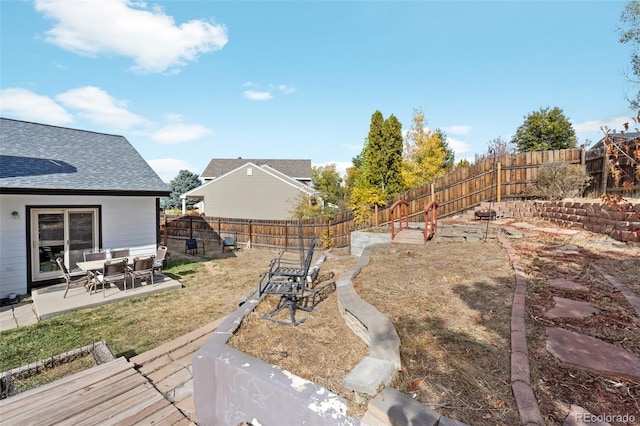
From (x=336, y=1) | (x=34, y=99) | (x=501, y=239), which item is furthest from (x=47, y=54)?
(x=501, y=239)

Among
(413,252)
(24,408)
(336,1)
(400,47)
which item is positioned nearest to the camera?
(24,408)

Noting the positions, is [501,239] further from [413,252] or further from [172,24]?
[172,24]

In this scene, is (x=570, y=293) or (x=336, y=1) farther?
(x=336, y=1)

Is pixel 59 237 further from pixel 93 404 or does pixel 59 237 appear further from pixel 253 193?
pixel 253 193

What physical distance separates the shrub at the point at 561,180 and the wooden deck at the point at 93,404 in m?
14.1

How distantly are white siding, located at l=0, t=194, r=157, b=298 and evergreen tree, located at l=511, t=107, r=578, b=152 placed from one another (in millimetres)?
27239

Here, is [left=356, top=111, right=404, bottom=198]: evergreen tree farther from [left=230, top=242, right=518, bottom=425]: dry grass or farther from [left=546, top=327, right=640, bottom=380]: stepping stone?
[left=546, top=327, right=640, bottom=380]: stepping stone

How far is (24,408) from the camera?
9.64 feet

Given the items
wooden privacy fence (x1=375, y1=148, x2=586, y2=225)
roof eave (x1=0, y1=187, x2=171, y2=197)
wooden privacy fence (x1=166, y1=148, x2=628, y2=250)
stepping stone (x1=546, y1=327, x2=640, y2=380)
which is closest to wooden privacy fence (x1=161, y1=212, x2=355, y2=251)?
wooden privacy fence (x1=166, y1=148, x2=628, y2=250)

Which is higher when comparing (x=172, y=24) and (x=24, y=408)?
(x=172, y=24)

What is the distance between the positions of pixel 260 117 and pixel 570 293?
18906 millimetres

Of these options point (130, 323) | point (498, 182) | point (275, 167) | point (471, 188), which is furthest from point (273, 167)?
point (130, 323)

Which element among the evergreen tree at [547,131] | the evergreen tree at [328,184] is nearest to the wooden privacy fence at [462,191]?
the evergreen tree at [328,184]

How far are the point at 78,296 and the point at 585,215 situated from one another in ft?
44.3
